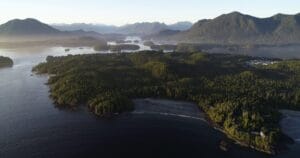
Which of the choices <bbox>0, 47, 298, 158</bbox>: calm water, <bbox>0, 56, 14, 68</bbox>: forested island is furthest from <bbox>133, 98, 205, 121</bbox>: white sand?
<bbox>0, 56, 14, 68</bbox>: forested island

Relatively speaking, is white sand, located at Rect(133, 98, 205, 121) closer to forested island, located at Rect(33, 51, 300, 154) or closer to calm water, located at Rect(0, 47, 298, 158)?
forested island, located at Rect(33, 51, 300, 154)

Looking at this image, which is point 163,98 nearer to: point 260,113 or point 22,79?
point 260,113

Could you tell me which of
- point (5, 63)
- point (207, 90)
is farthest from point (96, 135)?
point (5, 63)

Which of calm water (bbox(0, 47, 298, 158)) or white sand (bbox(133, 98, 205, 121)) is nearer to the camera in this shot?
calm water (bbox(0, 47, 298, 158))

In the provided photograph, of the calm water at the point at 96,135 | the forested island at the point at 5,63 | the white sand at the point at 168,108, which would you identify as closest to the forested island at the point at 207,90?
the white sand at the point at 168,108

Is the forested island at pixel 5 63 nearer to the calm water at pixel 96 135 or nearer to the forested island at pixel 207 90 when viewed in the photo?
the forested island at pixel 207 90

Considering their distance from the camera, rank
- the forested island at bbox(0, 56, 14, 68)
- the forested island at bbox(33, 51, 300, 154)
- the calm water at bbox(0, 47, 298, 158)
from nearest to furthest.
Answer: the calm water at bbox(0, 47, 298, 158), the forested island at bbox(33, 51, 300, 154), the forested island at bbox(0, 56, 14, 68)
